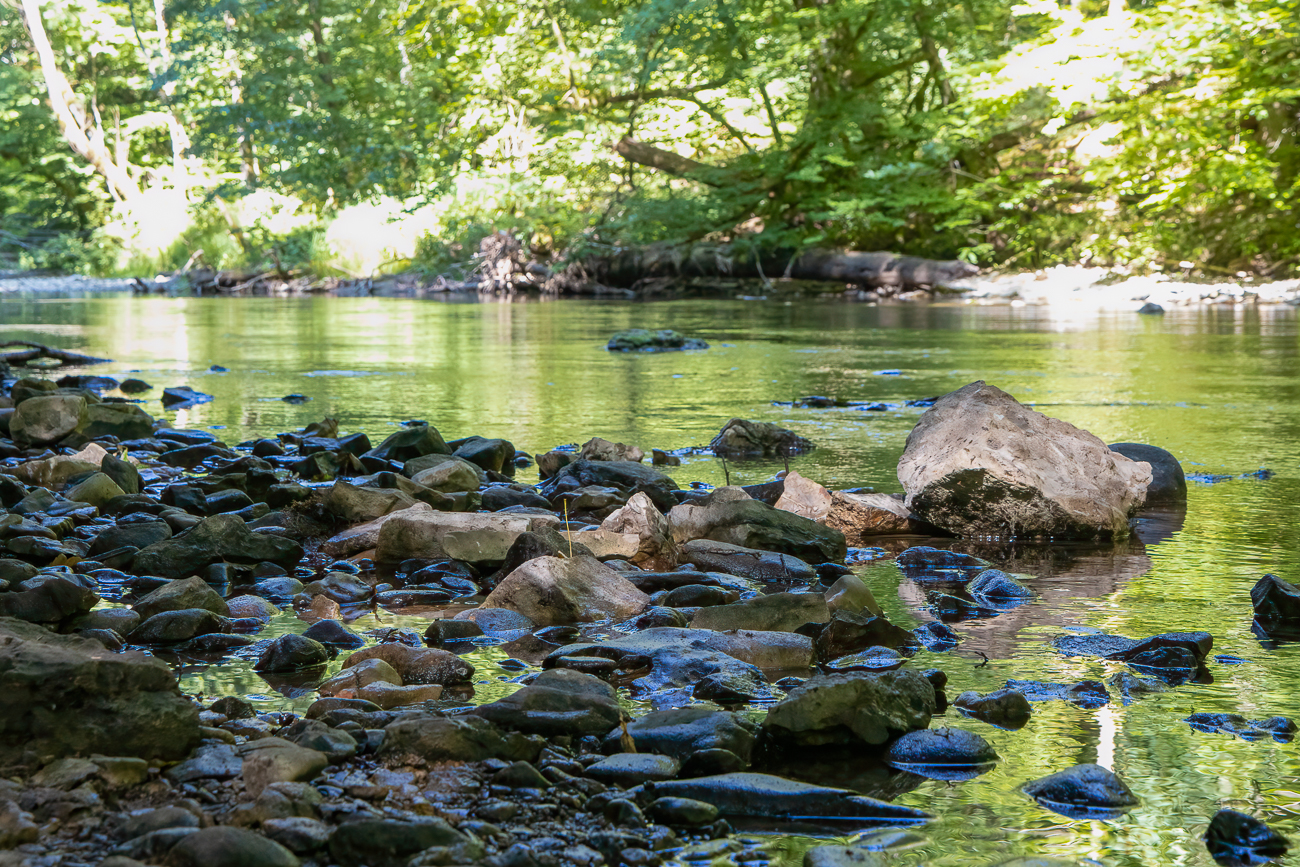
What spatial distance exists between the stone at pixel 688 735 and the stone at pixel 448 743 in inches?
6.0

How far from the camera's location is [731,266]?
20.8 meters

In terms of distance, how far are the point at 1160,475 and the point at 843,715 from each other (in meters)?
2.44

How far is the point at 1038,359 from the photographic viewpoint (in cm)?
833

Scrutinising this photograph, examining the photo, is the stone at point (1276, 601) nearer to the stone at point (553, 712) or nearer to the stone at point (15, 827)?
the stone at point (553, 712)

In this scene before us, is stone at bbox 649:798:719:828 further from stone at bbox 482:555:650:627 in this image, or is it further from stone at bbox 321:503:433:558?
stone at bbox 321:503:433:558

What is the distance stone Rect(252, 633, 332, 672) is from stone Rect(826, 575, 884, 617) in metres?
1.03

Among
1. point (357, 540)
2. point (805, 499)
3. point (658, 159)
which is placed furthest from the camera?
point (658, 159)

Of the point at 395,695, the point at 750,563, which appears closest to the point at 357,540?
the point at 750,563

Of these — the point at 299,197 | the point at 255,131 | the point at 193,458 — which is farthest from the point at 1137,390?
the point at 299,197

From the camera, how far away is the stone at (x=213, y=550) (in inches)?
116

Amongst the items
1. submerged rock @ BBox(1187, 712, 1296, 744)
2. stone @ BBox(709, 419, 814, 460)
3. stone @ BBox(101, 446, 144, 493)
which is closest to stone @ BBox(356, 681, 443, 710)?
submerged rock @ BBox(1187, 712, 1296, 744)

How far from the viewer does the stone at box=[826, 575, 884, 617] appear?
257cm

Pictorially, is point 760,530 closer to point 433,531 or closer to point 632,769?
point 433,531

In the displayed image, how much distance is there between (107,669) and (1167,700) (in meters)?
1.66
